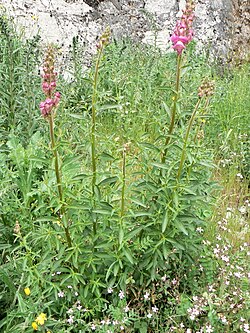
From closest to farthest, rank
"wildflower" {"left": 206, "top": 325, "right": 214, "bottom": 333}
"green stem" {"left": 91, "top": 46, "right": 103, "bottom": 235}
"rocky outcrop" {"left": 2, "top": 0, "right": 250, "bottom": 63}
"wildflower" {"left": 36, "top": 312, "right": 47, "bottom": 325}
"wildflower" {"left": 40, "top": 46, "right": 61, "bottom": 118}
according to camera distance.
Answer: "wildflower" {"left": 40, "top": 46, "right": 61, "bottom": 118}
"green stem" {"left": 91, "top": 46, "right": 103, "bottom": 235}
"wildflower" {"left": 36, "top": 312, "right": 47, "bottom": 325}
"wildflower" {"left": 206, "top": 325, "right": 214, "bottom": 333}
"rocky outcrop" {"left": 2, "top": 0, "right": 250, "bottom": 63}

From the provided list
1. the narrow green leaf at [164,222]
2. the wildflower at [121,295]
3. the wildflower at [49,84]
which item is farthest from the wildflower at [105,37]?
the wildflower at [121,295]

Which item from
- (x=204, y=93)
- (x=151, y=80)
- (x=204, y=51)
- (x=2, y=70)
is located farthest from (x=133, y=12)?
(x=204, y=93)

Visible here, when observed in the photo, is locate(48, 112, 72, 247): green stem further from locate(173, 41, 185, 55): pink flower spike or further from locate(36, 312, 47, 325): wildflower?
locate(173, 41, 185, 55): pink flower spike

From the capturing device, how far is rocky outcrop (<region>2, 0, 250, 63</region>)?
520 centimetres

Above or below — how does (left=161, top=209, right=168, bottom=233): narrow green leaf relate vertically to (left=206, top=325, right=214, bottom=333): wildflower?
above

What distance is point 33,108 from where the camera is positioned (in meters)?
3.55

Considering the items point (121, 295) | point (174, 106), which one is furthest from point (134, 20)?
point (121, 295)

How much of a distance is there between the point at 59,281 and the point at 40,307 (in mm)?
222

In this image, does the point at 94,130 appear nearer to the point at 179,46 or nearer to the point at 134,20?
the point at 179,46

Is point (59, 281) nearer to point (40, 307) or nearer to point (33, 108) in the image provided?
point (40, 307)

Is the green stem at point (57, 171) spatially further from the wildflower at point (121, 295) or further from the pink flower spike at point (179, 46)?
the pink flower spike at point (179, 46)

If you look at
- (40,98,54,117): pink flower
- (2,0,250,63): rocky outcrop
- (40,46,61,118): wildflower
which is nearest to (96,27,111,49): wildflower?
(40,46,61,118): wildflower

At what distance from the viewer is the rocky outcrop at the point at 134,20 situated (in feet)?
17.0

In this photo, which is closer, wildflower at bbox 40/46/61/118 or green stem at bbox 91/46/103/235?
wildflower at bbox 40/46/61/118
